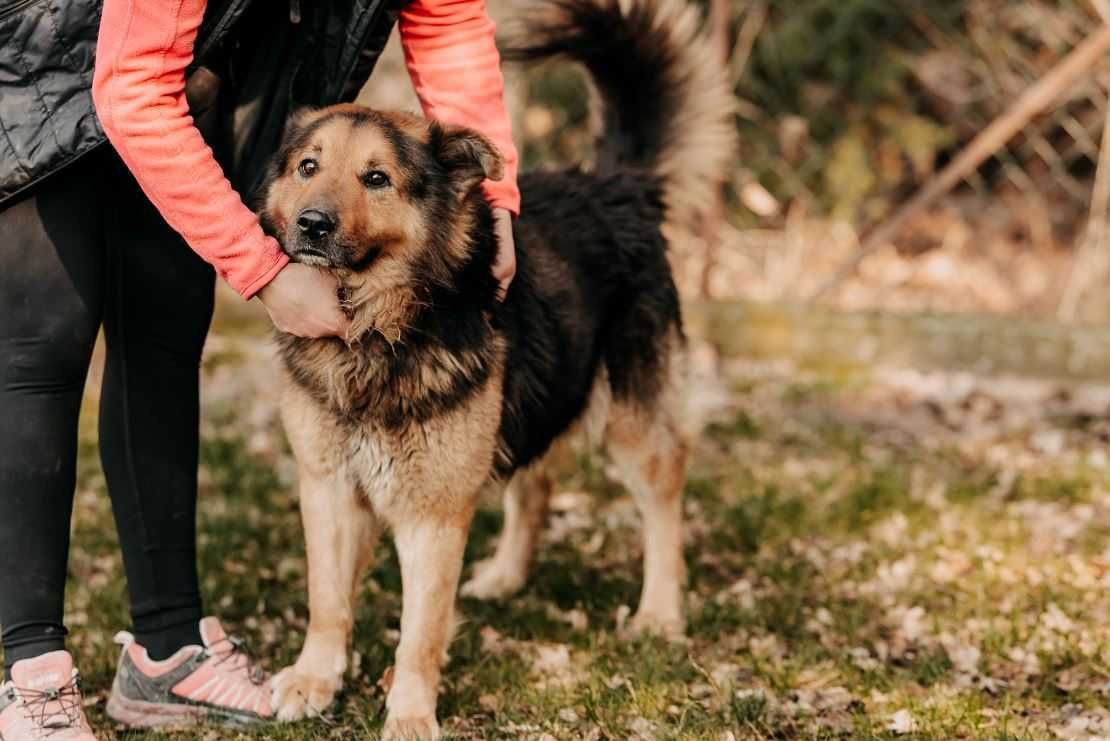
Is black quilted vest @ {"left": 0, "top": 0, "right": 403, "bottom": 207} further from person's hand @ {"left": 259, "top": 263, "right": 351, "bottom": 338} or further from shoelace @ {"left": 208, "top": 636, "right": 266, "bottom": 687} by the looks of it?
shoelace @ {"left": 208, "top": 636, "right": 266, "bottom": 687}

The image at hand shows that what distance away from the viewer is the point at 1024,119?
5879 millimetres

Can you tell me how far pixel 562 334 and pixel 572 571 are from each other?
40.0 inches

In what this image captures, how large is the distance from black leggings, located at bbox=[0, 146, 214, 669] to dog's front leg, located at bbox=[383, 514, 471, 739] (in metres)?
0.48

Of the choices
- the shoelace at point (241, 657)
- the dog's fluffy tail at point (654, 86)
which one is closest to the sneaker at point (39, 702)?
the shoelace at point (241, 657)

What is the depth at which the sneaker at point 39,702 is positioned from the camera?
235 cm

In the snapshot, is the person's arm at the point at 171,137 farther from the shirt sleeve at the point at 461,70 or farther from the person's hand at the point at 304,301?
the shirt sleeve at the point at 461,70

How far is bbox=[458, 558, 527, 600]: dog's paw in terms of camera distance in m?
3.57

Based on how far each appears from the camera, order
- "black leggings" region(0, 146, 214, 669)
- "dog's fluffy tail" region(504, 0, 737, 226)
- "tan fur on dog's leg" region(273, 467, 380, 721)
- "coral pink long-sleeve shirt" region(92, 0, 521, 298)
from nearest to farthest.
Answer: "coral pink long-sleeve shirt" region(92, 0, 521, 298) → "black leggings" region(0, 146, 214, 669) → "tan fur on dog's leg" region(273, 467, 380, 721) → "dog's fluffy tail" region(504, 0, 737, 226)

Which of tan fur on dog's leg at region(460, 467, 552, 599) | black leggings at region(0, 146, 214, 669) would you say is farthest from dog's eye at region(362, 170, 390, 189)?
tan fur on dog's leg at region(460, 467, 552, 599)

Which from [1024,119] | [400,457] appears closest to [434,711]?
[400,457]

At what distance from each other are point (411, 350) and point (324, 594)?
0.60 m

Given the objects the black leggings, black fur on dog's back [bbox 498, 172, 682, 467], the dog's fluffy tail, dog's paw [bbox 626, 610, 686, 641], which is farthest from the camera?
the dog's fluffy tail

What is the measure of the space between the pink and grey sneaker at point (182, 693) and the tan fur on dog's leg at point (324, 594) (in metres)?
0.08

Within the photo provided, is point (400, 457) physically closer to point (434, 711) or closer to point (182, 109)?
point (434, 711)
